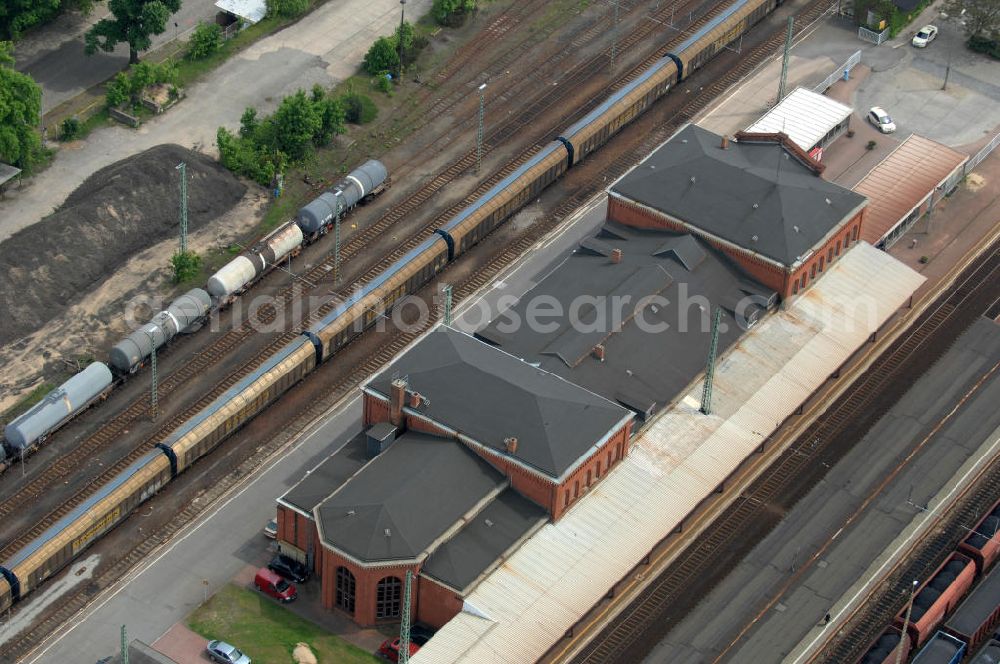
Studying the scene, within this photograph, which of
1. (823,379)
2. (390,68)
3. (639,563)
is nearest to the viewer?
(639,563)

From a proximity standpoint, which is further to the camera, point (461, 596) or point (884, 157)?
point (884, 157)

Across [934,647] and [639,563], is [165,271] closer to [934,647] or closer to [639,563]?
[639,563]

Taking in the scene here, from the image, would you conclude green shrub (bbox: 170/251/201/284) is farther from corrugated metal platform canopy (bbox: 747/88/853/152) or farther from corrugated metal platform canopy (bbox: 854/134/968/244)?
corrugated metal platform canopy (bbox: 854/134/968/244)

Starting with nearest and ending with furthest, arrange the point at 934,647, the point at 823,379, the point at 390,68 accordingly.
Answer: the point at 934,647 < the point at 823,379 < the point at 390,68

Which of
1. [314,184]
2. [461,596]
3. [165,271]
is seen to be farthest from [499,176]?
[461,596]

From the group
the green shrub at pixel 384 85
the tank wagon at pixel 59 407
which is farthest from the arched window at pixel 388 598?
the green shrub at pixel 384 85

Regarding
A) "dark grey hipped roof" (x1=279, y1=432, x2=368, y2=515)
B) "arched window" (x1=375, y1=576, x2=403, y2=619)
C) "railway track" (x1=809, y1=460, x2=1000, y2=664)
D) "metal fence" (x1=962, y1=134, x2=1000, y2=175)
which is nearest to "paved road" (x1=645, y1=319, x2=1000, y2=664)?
"railway track" (x1=809, y1=460, x2=1000, y2=664)
